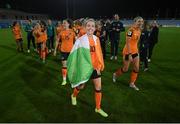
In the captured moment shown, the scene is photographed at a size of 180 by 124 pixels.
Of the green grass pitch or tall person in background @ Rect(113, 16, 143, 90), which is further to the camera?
tall person in background @ Rect(113, 16, 143, 90)

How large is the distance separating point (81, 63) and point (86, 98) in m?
1.83

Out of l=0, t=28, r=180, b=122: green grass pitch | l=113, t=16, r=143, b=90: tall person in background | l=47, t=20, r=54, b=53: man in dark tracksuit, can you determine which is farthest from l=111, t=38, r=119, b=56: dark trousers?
l=113, t=16, r=143, b=90: tall person in background

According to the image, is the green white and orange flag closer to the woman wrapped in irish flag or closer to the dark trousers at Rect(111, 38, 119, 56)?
the woman wrapped in irish flag

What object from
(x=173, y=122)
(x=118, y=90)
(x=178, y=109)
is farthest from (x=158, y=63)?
(x=173, y=122)

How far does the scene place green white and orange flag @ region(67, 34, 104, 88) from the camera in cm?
600

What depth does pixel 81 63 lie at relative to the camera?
19.9 feet

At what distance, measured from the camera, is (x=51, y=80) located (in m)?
9.72

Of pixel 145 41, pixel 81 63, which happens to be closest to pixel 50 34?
pixel 145 41

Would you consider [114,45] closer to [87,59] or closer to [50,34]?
[50,34]

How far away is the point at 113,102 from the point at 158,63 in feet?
20.7

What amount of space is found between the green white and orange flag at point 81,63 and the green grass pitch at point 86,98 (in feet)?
3.08

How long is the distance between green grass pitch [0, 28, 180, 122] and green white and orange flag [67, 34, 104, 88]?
0.94 m

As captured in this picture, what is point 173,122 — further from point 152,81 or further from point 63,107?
point 152,81

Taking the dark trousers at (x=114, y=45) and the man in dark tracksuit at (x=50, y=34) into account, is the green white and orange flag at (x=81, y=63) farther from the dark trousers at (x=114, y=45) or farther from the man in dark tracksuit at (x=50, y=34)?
the man in dark tracksuit at (x=50, y=34)
